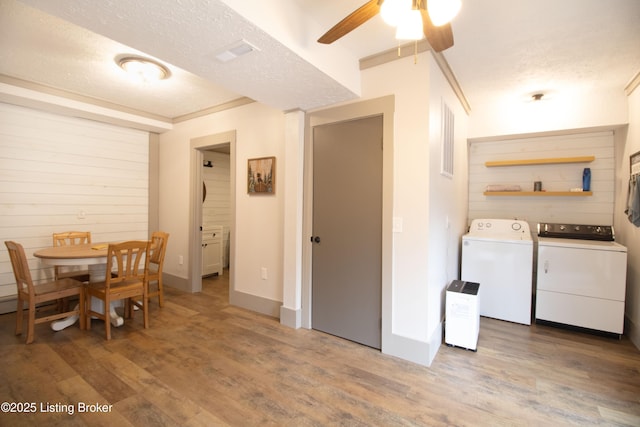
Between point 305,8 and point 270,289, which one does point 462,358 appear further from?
point 305,8

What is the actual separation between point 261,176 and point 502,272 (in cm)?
305

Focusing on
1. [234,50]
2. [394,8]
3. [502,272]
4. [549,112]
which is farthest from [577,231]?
[234,50]

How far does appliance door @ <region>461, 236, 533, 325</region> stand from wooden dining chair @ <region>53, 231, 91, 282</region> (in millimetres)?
4649

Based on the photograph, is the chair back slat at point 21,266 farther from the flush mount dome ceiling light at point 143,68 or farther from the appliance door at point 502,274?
the appliance door at point 502,274

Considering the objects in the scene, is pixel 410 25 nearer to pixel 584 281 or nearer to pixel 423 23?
pixel 423 23

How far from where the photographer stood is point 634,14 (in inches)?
77.3

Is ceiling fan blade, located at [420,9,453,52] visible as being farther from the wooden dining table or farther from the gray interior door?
the wooden dining table

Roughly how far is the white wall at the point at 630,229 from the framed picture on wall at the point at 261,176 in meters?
3.79

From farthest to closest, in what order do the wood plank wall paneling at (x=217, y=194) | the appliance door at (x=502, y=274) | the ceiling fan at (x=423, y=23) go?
the wood plank wall paneling at (x=217, y=194)
the appliance door at (x=502, y=274)
the ceiling fan at (x=423, y=23)

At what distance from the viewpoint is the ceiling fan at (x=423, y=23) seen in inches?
54.2

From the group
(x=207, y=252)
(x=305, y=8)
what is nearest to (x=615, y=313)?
(x=305, y=8)

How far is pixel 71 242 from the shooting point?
12.1 ft

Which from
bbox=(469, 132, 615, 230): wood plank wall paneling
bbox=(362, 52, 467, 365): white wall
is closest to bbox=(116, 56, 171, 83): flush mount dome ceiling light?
bbox=(362, 52, 467, 365): white wall

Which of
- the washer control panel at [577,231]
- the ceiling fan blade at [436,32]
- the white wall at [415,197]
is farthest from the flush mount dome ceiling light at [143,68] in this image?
the washer control panel at [577,231]
